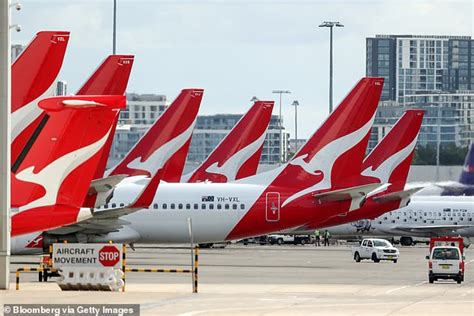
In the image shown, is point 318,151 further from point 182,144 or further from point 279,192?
point 182,144

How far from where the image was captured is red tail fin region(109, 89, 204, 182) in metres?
65.4

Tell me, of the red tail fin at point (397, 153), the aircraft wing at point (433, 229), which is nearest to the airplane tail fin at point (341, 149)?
the red tail fin at point (397, 153)

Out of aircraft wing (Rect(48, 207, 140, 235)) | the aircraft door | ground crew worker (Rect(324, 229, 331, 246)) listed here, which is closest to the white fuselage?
ground crew worker (Rect(324, 229, 331, 246))

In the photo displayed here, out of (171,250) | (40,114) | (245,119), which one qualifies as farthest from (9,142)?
(171,250)

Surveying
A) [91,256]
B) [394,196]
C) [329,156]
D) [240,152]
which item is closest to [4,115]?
[91,256]

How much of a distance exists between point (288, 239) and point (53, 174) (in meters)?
74.5

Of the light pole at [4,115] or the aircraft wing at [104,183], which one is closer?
the light pole at [4,115]

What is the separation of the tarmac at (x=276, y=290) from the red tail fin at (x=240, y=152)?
27.4 feet

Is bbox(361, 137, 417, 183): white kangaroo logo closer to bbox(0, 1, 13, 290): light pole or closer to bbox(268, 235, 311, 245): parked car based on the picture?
bbox(268, 235, 311, 245): parked car

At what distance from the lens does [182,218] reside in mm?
58812

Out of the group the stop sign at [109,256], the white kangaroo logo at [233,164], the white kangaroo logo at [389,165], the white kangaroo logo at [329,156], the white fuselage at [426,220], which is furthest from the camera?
the white fuselage at [426,220]

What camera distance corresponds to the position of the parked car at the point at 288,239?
3984 inches

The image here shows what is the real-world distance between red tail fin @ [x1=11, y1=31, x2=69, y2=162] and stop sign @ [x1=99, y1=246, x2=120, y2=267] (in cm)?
793

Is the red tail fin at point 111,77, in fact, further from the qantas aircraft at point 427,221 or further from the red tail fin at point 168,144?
the qantas aircraft at point 427,221
